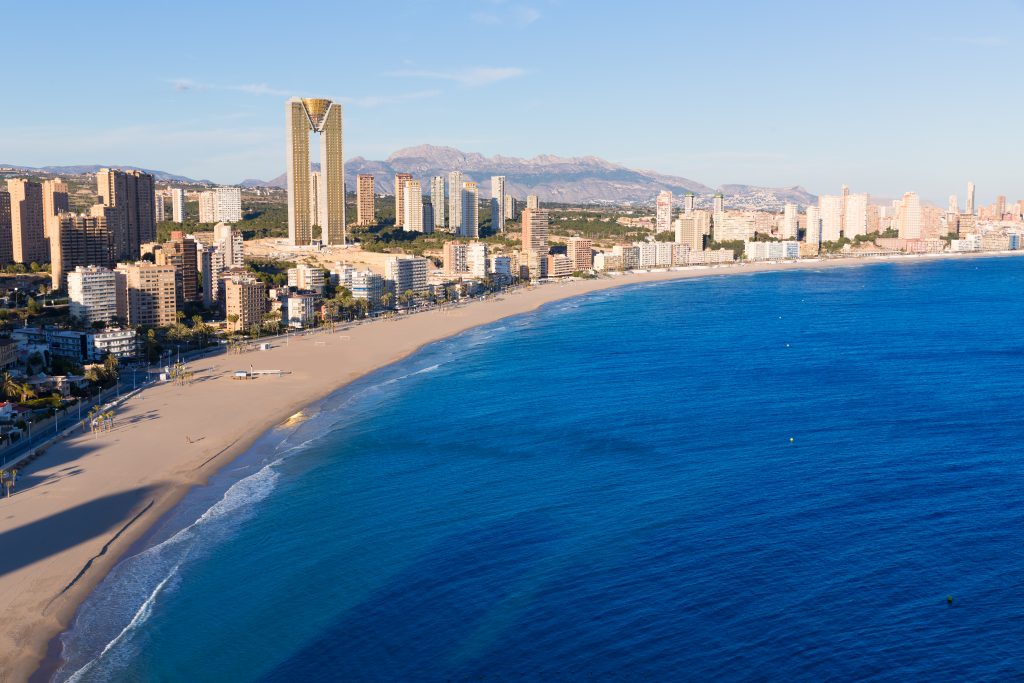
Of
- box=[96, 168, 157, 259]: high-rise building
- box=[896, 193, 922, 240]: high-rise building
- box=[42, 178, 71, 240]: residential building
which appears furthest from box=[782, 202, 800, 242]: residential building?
box=[42, 178, 71, 240]: residential building

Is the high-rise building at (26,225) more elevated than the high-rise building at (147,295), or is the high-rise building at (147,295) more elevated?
the high-rise building at (26,225)

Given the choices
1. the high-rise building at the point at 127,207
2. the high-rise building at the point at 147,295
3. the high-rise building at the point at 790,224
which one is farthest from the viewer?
the high-rise building at the point at 790,224

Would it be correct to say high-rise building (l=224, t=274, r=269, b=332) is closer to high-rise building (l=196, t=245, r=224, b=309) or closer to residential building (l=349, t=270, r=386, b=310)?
high-rise building (l=196, t=245, r=224, b=309)

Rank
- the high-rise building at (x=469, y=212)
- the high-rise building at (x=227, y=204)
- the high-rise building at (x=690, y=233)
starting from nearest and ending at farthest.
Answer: the high-rise building at (x=227, y=204) → the high-rise building at (x=469, y=212) → the high-rise building at (x=690, y=233)

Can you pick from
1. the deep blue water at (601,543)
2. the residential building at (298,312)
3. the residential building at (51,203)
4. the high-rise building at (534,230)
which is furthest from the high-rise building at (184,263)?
the high-rise building at (534,230)

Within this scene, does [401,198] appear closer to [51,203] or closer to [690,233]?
[690,233]

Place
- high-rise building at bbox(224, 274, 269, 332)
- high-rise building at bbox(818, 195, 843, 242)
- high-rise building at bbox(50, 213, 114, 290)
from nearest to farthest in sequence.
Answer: high-rise building at bbox(224, 274, 269, 332), high-rise building at bbox(50, 213, 114, 290), high-rise building at bbox(818, 195, 843, 242)

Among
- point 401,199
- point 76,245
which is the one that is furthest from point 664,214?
point 76,245

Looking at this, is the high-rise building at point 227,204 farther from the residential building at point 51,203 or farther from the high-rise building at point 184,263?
the high-rise building at point 184,263
